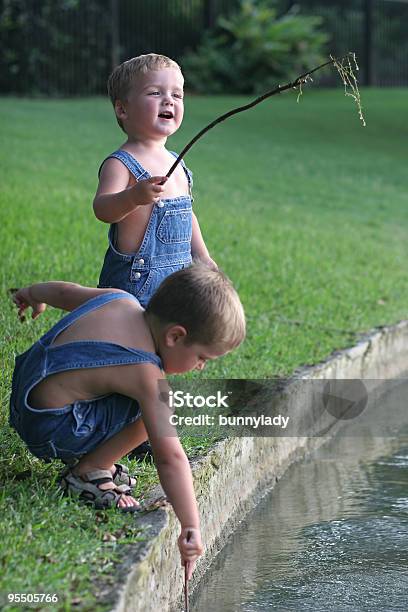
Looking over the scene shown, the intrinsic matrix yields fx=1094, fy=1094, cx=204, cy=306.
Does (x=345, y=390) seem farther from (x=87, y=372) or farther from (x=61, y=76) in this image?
(x=61, y=76)

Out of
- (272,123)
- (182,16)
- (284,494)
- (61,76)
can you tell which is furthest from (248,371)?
(182,16)

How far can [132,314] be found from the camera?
315 cm

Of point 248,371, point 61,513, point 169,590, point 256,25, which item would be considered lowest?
point 169,590

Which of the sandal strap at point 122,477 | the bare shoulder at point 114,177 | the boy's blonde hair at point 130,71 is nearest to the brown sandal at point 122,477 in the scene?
the sandal strap at point 122,477

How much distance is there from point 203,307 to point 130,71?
1.10 metres

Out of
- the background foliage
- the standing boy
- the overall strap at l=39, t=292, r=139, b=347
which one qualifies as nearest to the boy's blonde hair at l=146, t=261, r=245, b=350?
the overall strap at l=39, t=292, r=139, b=347

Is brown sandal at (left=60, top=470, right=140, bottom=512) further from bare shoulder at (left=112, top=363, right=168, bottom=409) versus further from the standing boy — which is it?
the standing boy

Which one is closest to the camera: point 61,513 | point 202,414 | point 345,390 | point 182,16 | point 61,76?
point 61,513

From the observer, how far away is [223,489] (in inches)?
150

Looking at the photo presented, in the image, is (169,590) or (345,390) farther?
(345,390)

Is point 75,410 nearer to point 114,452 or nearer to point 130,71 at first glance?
point 114,452

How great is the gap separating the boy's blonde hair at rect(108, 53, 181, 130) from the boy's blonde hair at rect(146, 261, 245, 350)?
909 millimetres

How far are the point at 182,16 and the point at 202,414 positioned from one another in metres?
17.9

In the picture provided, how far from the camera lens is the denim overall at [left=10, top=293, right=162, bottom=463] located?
10.2 feet
